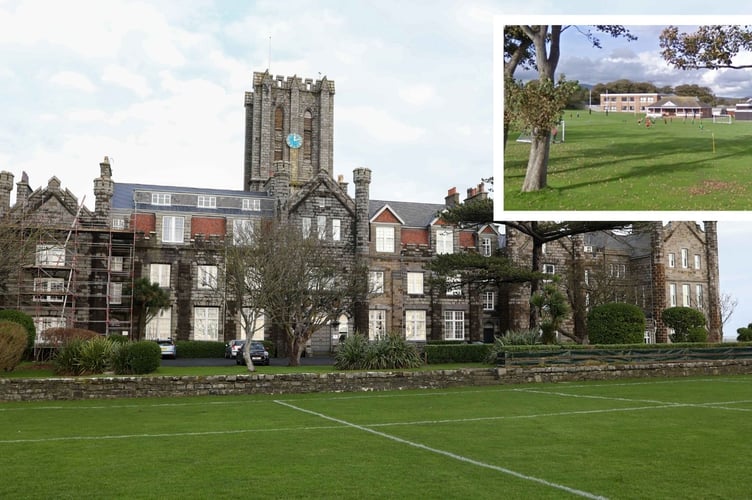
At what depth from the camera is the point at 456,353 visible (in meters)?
33.8

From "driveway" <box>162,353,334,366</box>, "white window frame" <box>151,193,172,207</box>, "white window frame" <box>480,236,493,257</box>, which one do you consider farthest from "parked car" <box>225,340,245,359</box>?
"white window frame" <box>480,236,493,257</box>

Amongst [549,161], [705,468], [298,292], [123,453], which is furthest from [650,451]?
[298,292]

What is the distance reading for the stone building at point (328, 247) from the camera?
1770 inches

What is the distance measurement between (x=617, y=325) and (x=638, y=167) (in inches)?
423

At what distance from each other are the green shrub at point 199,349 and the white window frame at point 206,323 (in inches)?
70.8

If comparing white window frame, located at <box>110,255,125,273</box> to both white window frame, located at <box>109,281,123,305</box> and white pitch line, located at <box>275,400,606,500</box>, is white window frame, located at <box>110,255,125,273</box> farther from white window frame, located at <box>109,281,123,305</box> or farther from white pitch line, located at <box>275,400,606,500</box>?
white pitch line, located at <box>275,400,606,500</box>

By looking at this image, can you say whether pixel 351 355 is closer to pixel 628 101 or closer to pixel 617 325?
pixel 617 325

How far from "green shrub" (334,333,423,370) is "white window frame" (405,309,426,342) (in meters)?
21.3

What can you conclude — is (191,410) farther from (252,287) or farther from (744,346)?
(744,346)

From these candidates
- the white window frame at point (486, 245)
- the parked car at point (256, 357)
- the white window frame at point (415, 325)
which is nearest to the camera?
the parked car at point (256, 357)

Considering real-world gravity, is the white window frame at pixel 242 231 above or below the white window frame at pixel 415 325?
above

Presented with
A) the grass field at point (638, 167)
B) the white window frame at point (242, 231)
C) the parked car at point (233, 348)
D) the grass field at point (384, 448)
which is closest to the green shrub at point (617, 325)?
the grass field at point (638, 167)

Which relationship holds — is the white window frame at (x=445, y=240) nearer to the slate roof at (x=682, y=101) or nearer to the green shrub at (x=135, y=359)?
the slate roof at (x=682, y=101)

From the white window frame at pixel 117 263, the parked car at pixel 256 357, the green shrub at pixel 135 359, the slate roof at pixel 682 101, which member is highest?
the slate roof at pixel 682 101
